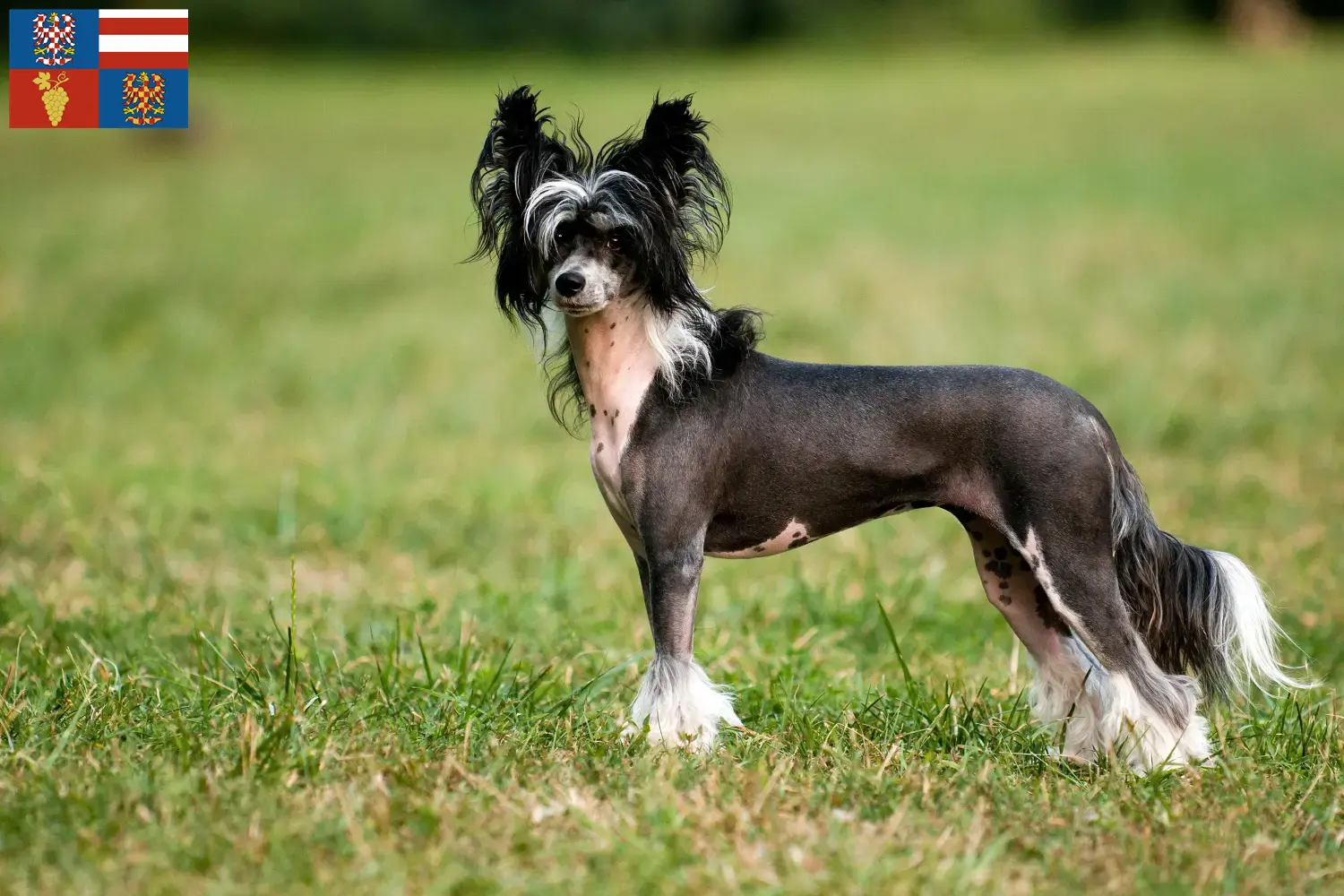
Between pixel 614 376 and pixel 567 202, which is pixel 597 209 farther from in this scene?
pixel 614 376

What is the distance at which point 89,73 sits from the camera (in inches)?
322

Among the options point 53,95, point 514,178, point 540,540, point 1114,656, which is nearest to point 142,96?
point 53,95

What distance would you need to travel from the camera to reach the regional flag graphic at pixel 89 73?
7.77 metres

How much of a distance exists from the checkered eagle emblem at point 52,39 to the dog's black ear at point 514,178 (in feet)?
17.1

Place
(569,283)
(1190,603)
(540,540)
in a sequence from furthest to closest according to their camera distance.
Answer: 1. (540,540)
2. (1190,603)
3. (569,283)

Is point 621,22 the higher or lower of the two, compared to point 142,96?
higher

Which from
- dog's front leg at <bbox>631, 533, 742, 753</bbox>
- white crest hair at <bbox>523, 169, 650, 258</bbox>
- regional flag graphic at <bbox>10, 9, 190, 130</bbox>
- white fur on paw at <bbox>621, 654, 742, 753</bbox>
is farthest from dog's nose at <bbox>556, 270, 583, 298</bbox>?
regional flag graphic at <bbox>10, 9, 190, 130</bbox>

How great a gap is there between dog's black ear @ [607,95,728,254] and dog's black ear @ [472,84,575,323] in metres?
0.19

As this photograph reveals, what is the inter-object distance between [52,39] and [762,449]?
6.28m

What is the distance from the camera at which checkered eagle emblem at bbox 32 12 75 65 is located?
791 centimetres

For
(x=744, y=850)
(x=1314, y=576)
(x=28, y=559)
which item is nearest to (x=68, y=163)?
(x=28, y=559)

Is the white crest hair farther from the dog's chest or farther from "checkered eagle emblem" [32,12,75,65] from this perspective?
"checkered eagle emblem" [32,12,75,65]

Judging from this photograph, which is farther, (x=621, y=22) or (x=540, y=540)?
(x=621, y=22)

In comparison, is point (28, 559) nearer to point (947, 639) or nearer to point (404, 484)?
point (404, 484)
